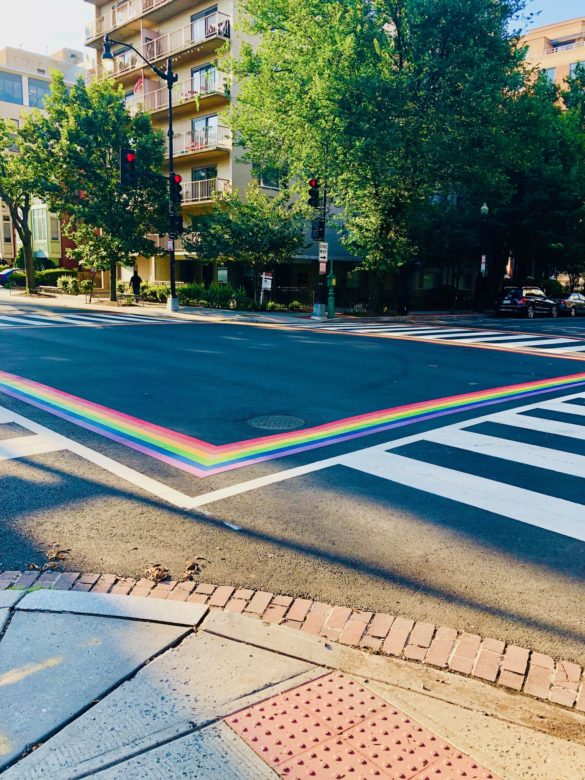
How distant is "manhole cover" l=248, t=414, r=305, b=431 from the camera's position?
25.2 feet

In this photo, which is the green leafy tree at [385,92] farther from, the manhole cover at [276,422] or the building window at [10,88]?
the building window at [10,88]

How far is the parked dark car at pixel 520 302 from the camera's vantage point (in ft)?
110

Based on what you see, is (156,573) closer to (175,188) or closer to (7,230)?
(175,188)

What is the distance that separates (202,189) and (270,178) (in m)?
3.95

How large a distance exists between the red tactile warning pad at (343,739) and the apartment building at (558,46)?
3142 inches

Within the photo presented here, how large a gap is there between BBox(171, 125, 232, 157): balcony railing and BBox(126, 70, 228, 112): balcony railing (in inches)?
65.9

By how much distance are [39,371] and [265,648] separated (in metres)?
9.51

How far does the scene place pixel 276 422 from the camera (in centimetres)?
795

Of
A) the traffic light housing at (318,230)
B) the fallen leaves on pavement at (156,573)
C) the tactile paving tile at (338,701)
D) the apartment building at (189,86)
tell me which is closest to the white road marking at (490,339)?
the traffic light housing at (318,230)

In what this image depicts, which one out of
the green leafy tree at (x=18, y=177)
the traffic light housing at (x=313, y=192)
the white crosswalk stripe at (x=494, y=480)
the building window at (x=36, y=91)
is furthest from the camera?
the building window at (x=36, y=91)

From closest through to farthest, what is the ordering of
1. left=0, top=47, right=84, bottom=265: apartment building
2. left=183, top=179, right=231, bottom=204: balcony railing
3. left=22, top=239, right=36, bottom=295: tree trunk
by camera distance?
left=183, top=179, right=231, bottom=204: balcony railing, left=22, top=239, right=36, bottom=295: tree trunk, left=0, top=47, right=84, bottom=265: apartment building

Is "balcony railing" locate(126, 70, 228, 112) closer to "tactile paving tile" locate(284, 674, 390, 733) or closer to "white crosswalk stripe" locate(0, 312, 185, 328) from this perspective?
"white crosswalk stripe" locate(0, 312, 185, 328)

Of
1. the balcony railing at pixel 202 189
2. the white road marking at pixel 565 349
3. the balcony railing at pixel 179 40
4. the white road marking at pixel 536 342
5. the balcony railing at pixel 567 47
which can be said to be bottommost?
the white road marking at pixel 565 349

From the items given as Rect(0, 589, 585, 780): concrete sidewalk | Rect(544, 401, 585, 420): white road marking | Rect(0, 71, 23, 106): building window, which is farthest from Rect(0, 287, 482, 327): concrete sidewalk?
Rect(0, 71, 23, 106): building window
